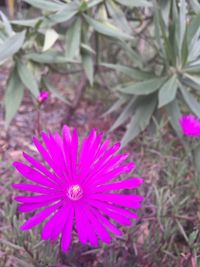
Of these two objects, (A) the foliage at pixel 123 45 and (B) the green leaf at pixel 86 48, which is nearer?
(A) the foliage at pixel 123 45

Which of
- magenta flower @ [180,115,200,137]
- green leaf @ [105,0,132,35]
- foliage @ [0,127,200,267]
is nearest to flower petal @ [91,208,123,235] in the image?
foliage @ [0,127,200,267]

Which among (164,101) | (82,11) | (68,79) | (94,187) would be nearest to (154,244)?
(94,187)

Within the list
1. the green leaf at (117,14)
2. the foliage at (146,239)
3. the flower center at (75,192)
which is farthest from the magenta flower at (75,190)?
the green leaf at (117,14)

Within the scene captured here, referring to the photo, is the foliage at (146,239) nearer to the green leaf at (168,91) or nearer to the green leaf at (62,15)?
the green leaf at (168,91)

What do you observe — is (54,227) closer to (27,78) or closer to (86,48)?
(27,78)

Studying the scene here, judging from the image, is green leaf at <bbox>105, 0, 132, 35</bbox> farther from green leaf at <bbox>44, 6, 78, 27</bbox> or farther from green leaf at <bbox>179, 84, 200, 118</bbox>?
green leaf at <bbox>179, 84, 200, 118</bbox>

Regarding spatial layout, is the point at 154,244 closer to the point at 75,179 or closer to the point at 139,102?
the point at 75,179
